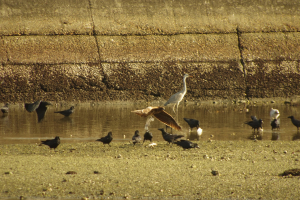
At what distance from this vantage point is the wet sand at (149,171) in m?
6.18

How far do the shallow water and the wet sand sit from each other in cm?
125

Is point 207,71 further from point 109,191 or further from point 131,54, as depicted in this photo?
point 109,191

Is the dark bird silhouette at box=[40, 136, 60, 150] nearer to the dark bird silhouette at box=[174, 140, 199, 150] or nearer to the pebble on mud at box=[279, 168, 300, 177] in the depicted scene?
the dark bird silhouette at box=[174, 140, 199, 150]

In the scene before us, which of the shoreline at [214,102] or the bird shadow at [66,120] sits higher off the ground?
the shoreline at [214,102]

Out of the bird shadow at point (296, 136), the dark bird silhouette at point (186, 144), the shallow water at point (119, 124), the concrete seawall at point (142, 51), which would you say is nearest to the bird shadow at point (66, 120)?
the shallow water at point (119, 124)

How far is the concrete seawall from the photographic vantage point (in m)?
16.9

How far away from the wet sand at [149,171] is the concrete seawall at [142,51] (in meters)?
7.57

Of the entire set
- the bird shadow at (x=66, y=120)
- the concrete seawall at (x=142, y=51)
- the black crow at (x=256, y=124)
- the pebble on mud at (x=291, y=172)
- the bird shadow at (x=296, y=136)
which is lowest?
the pebble on mud at (x=291, y=172)

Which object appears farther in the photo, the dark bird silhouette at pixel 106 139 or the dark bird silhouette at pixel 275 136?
the dark bird silhouette at pixel 275 136

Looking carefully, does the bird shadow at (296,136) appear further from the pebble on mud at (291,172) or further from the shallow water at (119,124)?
the pebble on mud at (291,172)

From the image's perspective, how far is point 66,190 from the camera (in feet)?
20.5

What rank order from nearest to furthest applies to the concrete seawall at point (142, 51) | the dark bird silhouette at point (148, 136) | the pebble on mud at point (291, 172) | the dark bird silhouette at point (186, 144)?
the pebble on mud at point (291, 172) < the dark bird silhouette at point (186, 144) < the dark bird silhouette at point (148, 136) < the concrete seawall at point (142, 51)

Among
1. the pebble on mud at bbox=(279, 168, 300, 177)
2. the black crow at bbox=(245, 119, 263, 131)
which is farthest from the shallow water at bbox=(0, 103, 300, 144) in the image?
the pebble on mud at bbox=(279, 168, 300, 177)

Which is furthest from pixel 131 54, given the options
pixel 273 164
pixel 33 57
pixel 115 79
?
pixel 273 164
